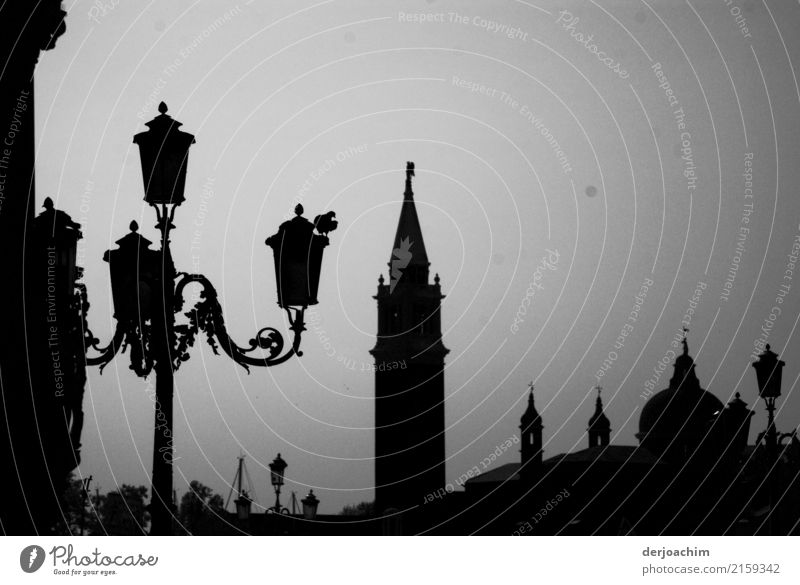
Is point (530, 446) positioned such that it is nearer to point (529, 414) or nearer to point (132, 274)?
point (529, 414)

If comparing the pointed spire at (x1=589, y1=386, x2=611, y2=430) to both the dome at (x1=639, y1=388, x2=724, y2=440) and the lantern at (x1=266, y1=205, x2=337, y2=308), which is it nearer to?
the dome at (x1=639, y1=388, x2=724, y2=440)

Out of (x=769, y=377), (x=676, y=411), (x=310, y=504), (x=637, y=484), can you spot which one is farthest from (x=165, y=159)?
(x=637, y=484)

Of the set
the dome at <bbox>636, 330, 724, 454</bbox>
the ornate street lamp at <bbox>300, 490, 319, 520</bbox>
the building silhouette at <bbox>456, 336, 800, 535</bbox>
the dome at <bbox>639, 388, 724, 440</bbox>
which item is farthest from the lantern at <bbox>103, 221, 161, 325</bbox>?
the dome at <bbox>639, 388, 724, 440</bbox>

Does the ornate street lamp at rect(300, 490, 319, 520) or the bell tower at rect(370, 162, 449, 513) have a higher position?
the bell tower at rect(370, 162, 449, 513)

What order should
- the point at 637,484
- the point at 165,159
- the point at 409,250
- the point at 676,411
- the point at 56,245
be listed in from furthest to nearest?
the point at 409,250, the point at 637,484, the point at 676,411, the point at 56,245, the point at 165,159

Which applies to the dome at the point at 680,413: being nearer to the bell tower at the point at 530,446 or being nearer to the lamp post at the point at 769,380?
the bell tower at the point at 530,446

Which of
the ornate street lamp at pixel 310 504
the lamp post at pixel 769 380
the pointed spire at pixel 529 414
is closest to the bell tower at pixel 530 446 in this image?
the pointed spire at pixel 529 414

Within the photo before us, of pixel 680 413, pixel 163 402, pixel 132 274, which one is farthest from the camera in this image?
pixel 680 413
